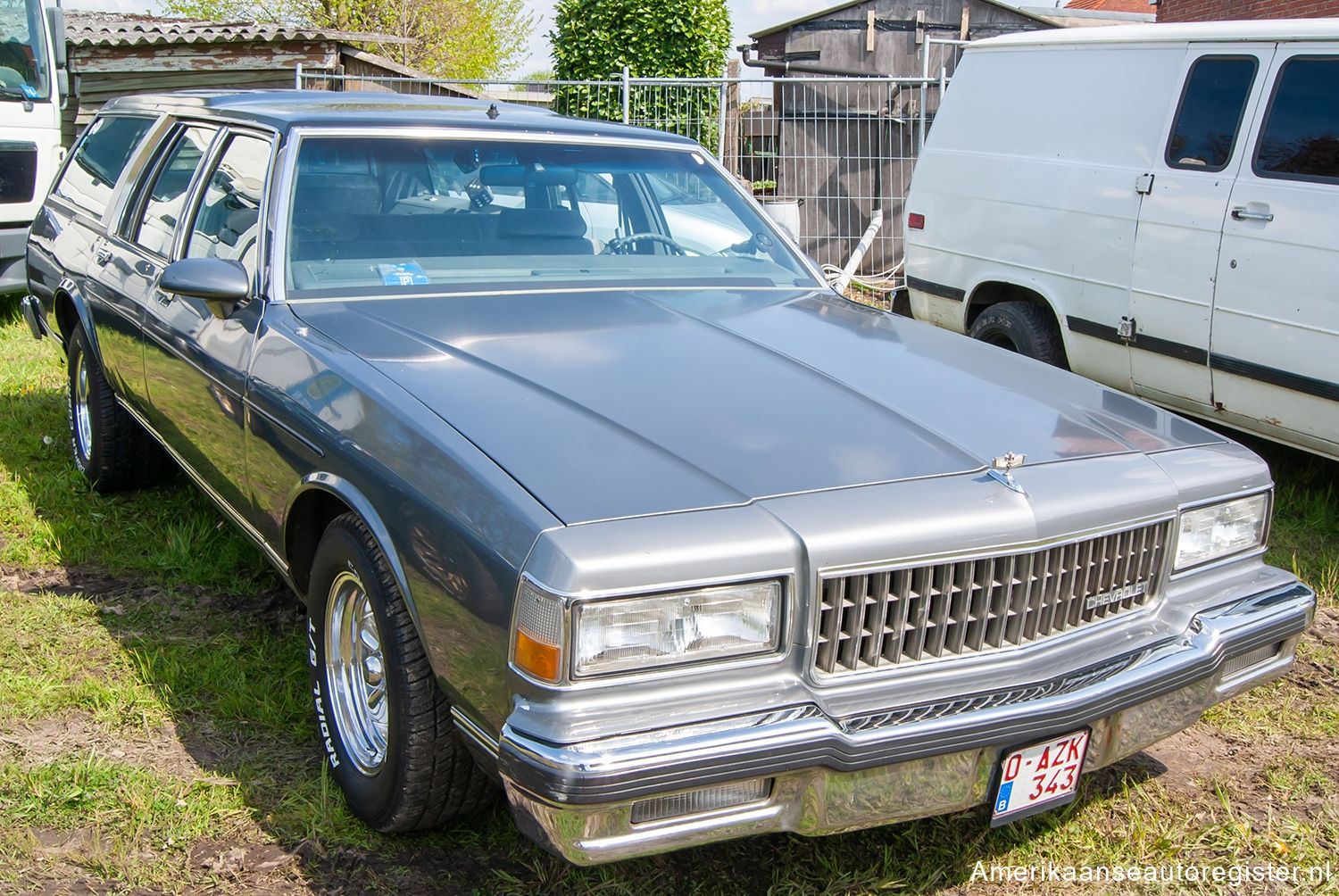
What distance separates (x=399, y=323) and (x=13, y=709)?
1.58 meters

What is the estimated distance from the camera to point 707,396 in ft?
8.89

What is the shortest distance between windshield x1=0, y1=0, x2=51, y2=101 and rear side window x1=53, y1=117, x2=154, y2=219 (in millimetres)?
3680

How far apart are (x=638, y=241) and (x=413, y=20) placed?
Answer: 78.1ft

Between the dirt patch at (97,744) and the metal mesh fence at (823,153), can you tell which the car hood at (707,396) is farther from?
the metal mesh fence at (823,153)

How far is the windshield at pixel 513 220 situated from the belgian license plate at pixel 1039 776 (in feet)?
6.34

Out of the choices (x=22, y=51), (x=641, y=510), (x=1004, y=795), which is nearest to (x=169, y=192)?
(x=641, y=510)

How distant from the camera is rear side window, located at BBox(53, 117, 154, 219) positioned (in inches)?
189

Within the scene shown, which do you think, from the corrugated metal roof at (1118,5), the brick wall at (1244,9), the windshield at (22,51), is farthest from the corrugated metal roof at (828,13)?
the corrugated metal roof at (1118,5)

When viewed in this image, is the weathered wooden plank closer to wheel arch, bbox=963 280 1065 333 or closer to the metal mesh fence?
the metal mesh fence

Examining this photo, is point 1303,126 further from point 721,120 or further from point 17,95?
point 17,95

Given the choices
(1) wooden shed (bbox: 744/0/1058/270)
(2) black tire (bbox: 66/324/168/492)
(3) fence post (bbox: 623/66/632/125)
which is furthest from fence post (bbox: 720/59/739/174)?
(2) black tire (bbox: 66/324/168/492)

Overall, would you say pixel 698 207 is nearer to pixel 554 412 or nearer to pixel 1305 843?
pixel 554 412

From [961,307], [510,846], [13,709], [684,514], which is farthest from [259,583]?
[961,307]

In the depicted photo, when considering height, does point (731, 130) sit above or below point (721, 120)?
below
